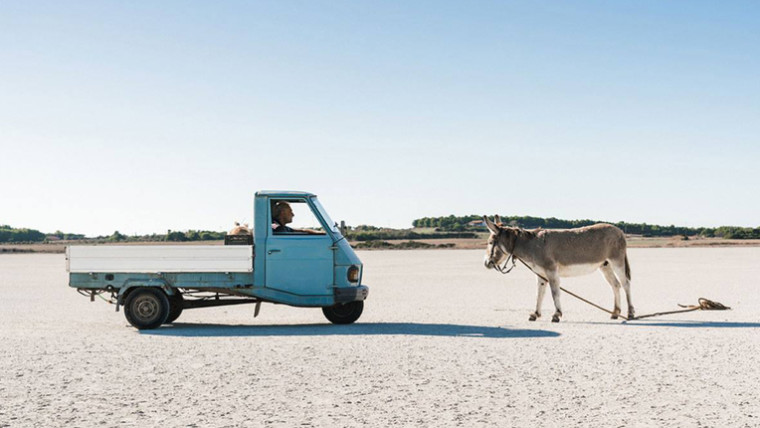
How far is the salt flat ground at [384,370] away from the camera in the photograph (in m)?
7.58

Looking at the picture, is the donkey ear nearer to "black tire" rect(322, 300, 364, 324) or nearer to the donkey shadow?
the donkey shadow

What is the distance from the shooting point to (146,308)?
15.0 meters

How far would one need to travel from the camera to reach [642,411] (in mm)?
7660

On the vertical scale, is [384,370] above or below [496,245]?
below

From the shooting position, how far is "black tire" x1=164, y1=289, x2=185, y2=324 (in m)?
15.8

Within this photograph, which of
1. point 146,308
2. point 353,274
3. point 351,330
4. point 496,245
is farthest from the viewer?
point 496,245

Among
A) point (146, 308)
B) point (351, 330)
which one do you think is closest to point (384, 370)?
point (351, 330)

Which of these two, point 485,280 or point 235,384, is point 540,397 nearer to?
point 235,384

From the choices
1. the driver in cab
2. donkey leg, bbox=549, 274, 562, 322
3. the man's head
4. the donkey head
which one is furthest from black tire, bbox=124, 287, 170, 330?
donkey leg, bbox=549, 274, 562, 322

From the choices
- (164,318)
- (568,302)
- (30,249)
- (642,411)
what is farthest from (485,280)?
(30,249)

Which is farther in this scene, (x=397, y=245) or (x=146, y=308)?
(x=397, y=245)

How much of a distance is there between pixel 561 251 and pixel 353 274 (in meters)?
4.57

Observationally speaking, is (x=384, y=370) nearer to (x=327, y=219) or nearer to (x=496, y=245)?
(x=327, y=219)

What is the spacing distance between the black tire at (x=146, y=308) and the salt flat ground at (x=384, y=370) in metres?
0.30
